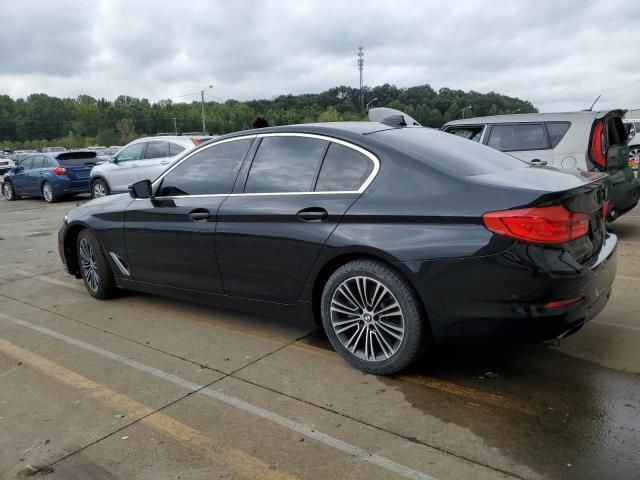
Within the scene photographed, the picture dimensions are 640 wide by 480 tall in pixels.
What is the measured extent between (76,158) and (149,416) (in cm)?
1528

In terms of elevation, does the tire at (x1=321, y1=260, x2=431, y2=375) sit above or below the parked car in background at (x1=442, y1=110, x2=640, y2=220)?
below

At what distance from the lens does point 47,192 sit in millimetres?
16484

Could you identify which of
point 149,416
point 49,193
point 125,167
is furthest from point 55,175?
point 149,416

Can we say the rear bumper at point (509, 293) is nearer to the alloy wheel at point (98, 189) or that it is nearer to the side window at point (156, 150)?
the side window at point (156, 150)

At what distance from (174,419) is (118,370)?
92 cm

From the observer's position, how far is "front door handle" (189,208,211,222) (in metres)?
4.26

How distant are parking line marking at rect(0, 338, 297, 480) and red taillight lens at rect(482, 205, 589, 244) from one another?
5.39 feet

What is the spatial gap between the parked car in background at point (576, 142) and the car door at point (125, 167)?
340 inches

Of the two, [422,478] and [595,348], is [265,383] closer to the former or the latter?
[422,478]

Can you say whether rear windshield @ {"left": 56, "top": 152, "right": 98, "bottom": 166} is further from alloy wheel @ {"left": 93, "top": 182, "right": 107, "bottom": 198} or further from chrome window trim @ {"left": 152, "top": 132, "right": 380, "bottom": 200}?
chrome window trim @ {"left": 152, "top": 132, "right": 380, "bottom": 200}

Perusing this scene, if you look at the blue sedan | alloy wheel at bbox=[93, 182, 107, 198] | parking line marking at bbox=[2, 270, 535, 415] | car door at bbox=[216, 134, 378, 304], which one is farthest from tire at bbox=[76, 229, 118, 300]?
the blue sedan

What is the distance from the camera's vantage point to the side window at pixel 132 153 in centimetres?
1331

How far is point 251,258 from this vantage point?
13.1 feet

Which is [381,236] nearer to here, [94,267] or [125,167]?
[94,267]
